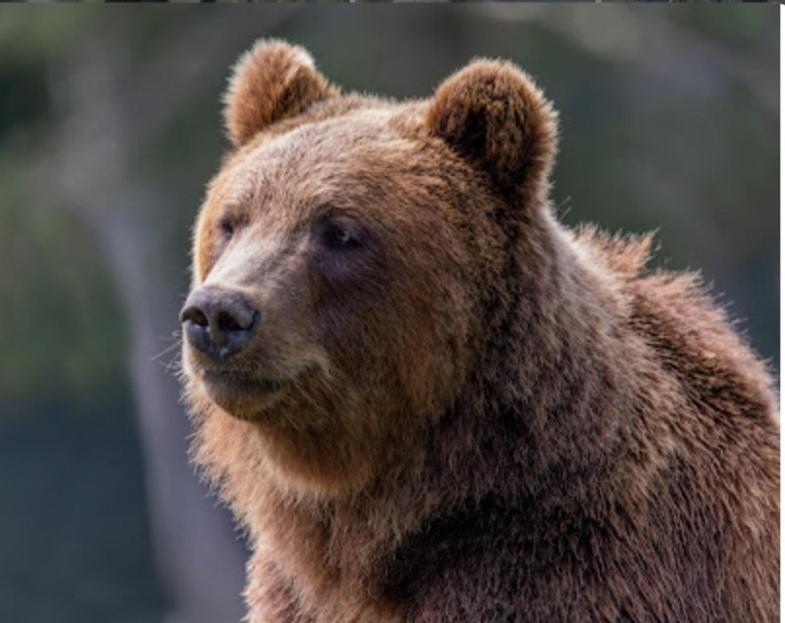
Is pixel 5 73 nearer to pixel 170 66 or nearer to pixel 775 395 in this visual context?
pixel 170 66

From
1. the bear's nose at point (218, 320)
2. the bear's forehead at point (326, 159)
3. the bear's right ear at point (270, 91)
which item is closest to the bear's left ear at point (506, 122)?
the bear's forehead at point (326, 159)

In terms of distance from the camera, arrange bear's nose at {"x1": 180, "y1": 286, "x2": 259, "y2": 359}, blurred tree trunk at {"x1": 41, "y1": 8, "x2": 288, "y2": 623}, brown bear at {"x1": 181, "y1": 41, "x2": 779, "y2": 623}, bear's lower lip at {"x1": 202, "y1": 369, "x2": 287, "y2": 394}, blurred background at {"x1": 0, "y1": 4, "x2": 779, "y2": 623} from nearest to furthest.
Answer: bear's nose at {"x1": 180, "y1": 286, "x2": 259, "y2": 359}
bear's lower lip at {"x1": 202, "y1": 369, "x2": 287, "y2": 394}
brown bear at {"x1": 181, "y1": 41, "x2": 779, "y2": 623}
blurred background at {"x1": 0, "y1": 4, "x2": 779, "y2": 623}
blurred tree trunk at {"x1": 41, "y1": 8, "x2": 288, "y2": 623}

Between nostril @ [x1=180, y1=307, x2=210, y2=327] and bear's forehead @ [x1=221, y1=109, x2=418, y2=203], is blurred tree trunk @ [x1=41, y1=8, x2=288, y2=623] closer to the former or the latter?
bear's forehead @ [x1=221, y1=109, x2=418, y2=203]

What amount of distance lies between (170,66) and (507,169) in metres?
9.70

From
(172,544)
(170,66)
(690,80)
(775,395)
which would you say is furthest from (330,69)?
(775,395)

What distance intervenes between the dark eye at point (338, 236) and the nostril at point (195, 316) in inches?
14.1

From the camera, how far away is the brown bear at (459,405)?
3256 millimetres

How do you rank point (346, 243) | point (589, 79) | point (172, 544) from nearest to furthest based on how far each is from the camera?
1. point (346, 243)
2. point (589, 79)
3. point (172, 544)

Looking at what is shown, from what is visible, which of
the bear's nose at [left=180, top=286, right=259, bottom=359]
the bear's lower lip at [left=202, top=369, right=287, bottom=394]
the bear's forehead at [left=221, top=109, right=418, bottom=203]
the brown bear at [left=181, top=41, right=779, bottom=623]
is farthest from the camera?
the bear's forehead at [left=221, top=109, right=418, bottom=203]

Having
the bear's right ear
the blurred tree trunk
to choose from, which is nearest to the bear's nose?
the bear's right ear

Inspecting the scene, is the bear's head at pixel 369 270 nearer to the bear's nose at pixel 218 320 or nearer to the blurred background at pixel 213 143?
the bear's nose at pixel 218 320

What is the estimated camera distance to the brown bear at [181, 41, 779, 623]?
128 inches

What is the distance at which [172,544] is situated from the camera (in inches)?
527

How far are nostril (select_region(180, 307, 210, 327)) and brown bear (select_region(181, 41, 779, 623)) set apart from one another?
8 centimetres
